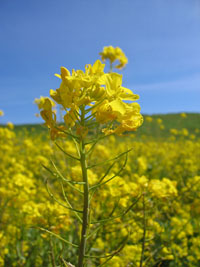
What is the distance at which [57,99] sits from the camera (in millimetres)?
1055

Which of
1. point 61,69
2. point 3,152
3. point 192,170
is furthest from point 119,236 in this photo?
point 3,152

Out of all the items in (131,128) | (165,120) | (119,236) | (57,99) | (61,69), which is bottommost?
(119,236)

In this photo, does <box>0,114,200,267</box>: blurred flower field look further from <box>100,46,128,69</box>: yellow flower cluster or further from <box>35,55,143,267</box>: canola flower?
<box>100,46,128,69</box>: yellow flower cluster

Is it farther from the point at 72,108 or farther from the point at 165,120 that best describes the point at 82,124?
the point at 165,120

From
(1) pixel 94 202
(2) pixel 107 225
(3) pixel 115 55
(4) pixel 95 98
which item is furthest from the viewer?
(3) pixel 115 55

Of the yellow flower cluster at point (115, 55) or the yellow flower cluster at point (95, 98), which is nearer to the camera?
the yellow flower cluster at point (95, 98)

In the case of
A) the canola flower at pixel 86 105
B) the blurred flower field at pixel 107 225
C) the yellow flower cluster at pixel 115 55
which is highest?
the yellow flower cluster at pixel 115 55

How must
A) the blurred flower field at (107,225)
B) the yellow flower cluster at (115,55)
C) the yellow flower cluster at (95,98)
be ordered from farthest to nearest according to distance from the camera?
the yellow flower cluster at (115,55) < the blurred flower field at (107,225) < the yellow flower cluster at (95,98)

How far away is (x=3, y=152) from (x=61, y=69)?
5.75 meters

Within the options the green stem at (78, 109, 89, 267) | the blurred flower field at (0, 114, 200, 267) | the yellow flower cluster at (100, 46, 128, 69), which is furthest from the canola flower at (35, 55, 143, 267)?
the yellow flower cluster at (100, 46, 128, 69)

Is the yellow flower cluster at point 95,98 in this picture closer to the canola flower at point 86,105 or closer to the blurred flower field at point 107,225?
the canola flower at point 86,105

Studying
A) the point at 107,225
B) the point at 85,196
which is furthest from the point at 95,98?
the point at 107,225

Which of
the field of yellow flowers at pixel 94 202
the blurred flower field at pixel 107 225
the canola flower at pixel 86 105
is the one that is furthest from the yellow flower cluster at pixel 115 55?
the canola flower at pixel 86 105

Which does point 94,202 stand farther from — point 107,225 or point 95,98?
point 95,98
